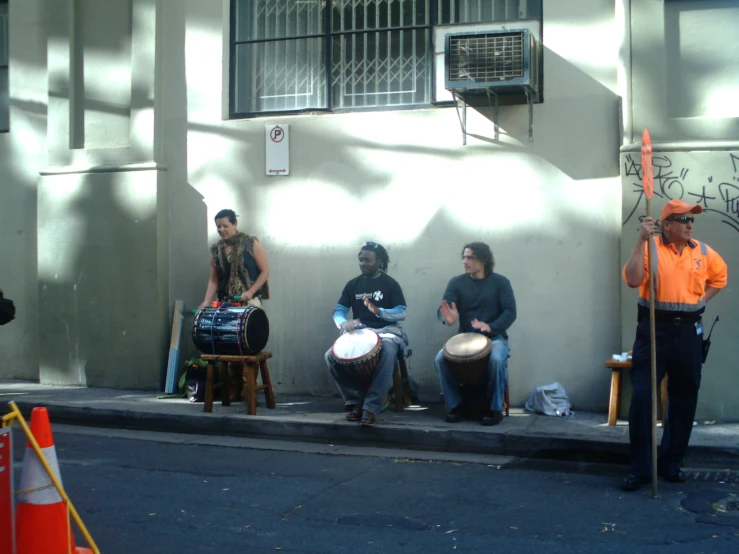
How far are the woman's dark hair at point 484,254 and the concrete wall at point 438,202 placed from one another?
55 cm

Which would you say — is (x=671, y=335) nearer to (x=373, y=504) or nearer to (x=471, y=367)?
(x=471, y=367)

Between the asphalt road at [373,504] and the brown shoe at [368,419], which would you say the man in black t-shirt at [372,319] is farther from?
the asphalt road at [373,504]

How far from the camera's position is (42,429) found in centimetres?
443

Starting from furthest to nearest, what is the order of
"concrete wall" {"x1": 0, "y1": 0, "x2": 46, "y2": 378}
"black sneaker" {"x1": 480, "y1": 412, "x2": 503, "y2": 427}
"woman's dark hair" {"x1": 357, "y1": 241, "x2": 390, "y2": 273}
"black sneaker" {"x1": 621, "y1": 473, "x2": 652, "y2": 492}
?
"concrete wall" {"x1": 0, "y1": 0, "x2": 46, "y2": 378}
"woman's dark hair" {"x1": 357, "y1": 241, "x2": 390, "y2": 273}
"black sneaker" {"x1": 480, "y1": 412, "x2": 503, "y2": 427}
"black sneaker" {"x1": 621, "y1": 473, "x2": 652, "y2": 492}

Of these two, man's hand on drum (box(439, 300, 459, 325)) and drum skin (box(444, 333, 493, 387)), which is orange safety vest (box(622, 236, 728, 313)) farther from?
man's hand on drum (box(439, 300, 459, 325))

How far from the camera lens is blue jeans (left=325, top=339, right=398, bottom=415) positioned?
318 inches

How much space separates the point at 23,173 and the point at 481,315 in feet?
19.6

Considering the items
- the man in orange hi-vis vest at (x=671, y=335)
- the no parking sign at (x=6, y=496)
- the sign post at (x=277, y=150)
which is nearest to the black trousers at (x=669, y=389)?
the man in orange hi-vis vest at (x=671, y=335)

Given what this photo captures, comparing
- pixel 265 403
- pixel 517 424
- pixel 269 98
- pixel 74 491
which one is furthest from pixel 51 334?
pixel 517 424

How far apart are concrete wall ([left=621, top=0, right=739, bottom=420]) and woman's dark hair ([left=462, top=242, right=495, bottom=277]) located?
1.21 metres

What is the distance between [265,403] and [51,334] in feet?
9.53

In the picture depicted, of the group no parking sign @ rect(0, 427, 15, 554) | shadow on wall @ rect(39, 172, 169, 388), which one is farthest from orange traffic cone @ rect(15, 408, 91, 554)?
shadow on wall @ rect(39, 172, 169, 388)

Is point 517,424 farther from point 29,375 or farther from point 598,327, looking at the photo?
point 29,375

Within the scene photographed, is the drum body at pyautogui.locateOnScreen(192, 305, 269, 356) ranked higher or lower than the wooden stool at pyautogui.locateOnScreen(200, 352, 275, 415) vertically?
higher
